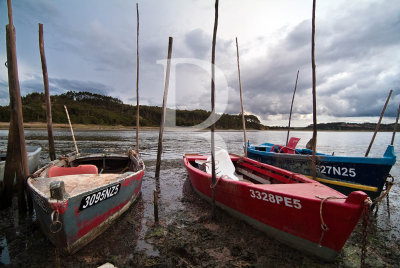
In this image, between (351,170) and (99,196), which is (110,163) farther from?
(351,170)

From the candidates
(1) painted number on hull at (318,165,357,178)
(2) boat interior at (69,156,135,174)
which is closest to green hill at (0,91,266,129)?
(2) boat interior at (69,156,135,174)

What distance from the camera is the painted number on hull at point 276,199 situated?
382 cm

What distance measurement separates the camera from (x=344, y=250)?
14.1ft

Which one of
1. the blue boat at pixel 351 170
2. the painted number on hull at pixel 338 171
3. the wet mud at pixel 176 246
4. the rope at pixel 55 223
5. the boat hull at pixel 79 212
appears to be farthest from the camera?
the painted number on hull at pixel 338 171

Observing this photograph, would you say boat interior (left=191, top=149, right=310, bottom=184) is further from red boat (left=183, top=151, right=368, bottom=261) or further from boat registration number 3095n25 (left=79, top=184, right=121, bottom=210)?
boat registration number 3095n25 (left=79, top=184, right=121, bottom=210)

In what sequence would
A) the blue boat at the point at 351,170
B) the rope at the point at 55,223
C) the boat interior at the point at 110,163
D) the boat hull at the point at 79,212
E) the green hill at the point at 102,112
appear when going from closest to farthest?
the rope at the point at 55,223
the boat hull at the point at 79,212
the blue boat at the point at 351,170
the boat interior at the point at 110,163
the green hill at the point at 102,112

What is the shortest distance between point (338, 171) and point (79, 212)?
27.2ft

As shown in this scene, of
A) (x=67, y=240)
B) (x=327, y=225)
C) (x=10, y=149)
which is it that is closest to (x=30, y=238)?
(x=67, y=240)

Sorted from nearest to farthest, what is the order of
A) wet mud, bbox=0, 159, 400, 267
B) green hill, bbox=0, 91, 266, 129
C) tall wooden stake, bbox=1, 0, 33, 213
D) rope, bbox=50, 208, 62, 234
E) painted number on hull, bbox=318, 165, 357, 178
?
1. rope, bbox=50, 208, 62, 234
2. wet mud, bbox=0, 159, 400, 267
3. tall wooden stake, bbox=1, 0, 33, 213
4. painted number on hull, bbox=318, 165, 357, 178
5. green hill, bbox=0, 91, 266, 129

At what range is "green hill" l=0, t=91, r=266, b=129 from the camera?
76125 mm

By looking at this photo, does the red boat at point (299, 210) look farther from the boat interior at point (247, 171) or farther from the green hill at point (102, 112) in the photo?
the green hill at point (102, 112)

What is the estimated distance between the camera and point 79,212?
3770 mm

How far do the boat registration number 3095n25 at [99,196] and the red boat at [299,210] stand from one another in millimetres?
2702

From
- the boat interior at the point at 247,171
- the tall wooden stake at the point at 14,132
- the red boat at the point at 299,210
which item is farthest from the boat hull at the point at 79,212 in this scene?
the boat interior at the point at 247,171
